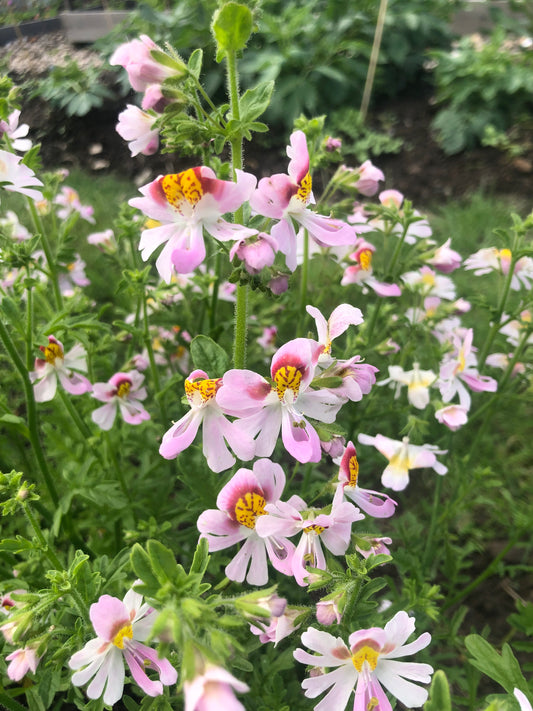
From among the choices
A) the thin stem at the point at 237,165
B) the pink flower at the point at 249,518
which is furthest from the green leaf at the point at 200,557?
the thin stem at the point at 237,165

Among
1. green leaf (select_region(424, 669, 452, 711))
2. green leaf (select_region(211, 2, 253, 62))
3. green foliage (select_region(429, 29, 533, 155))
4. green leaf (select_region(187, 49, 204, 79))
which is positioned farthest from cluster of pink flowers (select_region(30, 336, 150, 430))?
green foliage (select_region(429, 29, 533, 155))

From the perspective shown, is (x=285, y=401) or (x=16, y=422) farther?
(x=16, y=422)

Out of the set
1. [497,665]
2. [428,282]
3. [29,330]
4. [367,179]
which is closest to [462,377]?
[428,282]

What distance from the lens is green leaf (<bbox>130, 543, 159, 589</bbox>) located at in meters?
1.06

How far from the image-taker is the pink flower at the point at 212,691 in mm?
844

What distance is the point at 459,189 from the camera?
624 centimetres

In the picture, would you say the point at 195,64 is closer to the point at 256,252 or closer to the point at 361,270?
the point at 256,252

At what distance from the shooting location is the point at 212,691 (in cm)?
87

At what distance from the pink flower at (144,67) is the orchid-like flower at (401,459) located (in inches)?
43.2

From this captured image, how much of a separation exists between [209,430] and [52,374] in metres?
0.89

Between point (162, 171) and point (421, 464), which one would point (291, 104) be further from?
point (421, 464)

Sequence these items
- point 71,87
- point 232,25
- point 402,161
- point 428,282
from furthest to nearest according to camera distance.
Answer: point 402,161 → point 71,87 → point 428,282 → point 232,25

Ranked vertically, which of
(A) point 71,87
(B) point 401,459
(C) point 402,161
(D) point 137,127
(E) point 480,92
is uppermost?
(D) point 137,127

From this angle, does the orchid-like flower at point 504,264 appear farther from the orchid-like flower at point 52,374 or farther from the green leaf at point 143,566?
the green leaf at point 143,566
